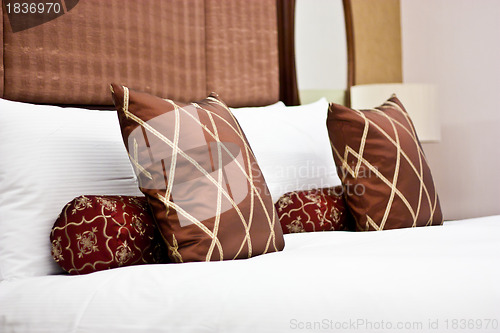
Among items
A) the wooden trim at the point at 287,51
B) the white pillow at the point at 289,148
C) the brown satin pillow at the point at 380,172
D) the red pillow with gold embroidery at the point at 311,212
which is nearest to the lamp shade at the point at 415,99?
the wooden trim at the point at 287,51

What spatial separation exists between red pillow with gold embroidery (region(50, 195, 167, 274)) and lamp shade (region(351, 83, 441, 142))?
1.83 metres

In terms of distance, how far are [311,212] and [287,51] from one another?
119 centimetres

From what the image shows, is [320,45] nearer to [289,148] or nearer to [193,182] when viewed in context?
[289,148]

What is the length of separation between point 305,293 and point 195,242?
362mm

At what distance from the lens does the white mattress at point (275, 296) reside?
91 cm

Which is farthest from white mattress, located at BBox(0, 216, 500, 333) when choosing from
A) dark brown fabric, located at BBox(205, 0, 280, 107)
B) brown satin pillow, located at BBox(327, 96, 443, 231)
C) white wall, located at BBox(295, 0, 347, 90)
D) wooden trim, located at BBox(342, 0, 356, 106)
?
wooden trim, located at BBox(342, 0, 356, 106)

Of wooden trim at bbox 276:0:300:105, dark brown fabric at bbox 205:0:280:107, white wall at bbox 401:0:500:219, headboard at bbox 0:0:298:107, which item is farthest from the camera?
white wall at bbox 401:0:500:219

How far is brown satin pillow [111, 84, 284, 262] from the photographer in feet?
4.07

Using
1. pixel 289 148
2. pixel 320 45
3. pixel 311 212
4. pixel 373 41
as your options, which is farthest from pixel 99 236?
pixel 373 41

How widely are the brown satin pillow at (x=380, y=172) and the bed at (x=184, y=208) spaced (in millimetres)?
11

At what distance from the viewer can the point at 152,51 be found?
6.68 feet

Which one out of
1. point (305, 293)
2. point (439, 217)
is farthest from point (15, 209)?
point (439, 217)

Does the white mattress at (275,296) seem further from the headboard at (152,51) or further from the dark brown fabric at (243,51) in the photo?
the dark brown fabric at (243,51)

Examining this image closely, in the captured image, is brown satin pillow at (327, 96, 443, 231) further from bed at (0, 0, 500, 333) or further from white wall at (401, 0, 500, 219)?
white wall at (401, 0, 500, 219)
